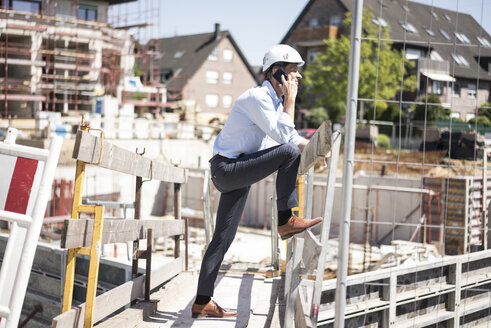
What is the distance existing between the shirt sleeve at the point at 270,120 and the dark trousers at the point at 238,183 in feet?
0.37

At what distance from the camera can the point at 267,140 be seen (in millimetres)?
4234

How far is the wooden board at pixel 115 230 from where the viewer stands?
11.3ft

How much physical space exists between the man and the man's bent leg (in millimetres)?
118

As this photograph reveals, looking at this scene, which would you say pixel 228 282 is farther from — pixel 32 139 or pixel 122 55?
pixel 122 55

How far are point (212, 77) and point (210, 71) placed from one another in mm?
592

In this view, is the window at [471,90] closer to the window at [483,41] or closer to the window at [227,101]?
the window at [483,41]

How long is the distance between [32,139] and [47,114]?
21.1ft

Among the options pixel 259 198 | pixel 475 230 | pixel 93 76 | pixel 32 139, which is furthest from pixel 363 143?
pixel 93 76

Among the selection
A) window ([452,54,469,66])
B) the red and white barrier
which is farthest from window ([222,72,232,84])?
the red and white barrier

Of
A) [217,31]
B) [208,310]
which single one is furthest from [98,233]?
[217,31]

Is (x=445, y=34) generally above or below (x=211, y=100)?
below

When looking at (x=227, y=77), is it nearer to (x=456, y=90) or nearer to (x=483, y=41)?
(x=456, y=90)

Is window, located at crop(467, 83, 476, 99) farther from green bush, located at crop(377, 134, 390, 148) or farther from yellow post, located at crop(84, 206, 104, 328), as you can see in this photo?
green bush, located at crop(377, 134, 390, 148)

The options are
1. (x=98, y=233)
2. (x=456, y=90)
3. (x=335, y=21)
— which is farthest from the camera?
(x=335, y=21)
